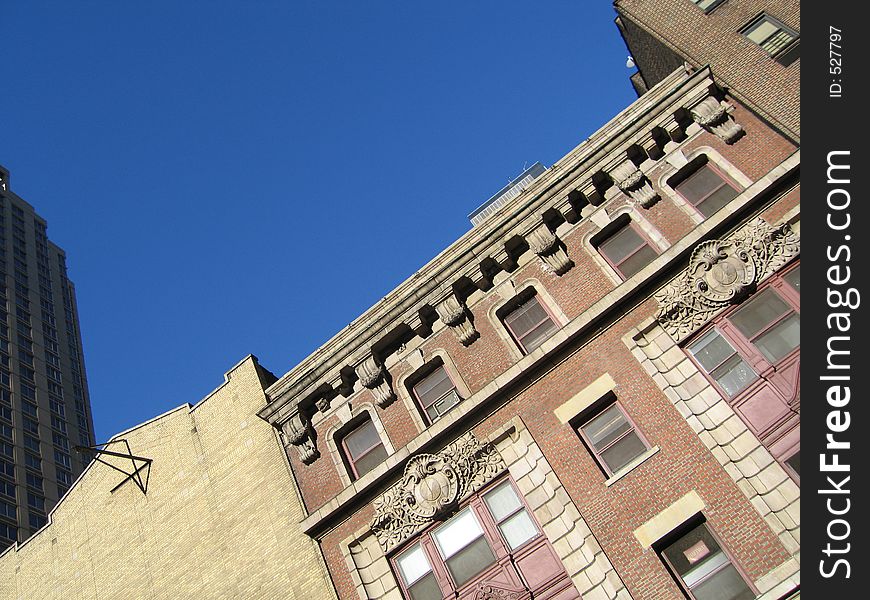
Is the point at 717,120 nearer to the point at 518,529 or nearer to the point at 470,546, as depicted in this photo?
the point at 518,529

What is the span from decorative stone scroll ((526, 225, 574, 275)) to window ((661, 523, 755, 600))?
7.32 m

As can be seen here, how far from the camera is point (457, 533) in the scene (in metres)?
18.1

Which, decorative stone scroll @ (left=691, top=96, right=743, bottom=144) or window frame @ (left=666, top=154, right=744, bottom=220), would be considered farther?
decorative stone scroll @ (left=691, top=96, right=743, bottom=144)

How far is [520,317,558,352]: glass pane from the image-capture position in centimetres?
1958

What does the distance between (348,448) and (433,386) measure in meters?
3.01

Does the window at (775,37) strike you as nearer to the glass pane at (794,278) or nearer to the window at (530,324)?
the glass pane at (794,278)

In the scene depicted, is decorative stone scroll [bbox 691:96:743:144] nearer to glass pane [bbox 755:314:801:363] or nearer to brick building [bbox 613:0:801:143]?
brick building [bbox 613:0:801:143]

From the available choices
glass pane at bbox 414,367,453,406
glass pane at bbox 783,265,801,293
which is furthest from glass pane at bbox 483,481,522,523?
glass pane at bbox 783,265,801,293

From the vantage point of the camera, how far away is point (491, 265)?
818 inches

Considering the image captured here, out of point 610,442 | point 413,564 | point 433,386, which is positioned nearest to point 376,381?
point 433,386

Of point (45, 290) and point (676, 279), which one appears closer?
point (676, 279)
